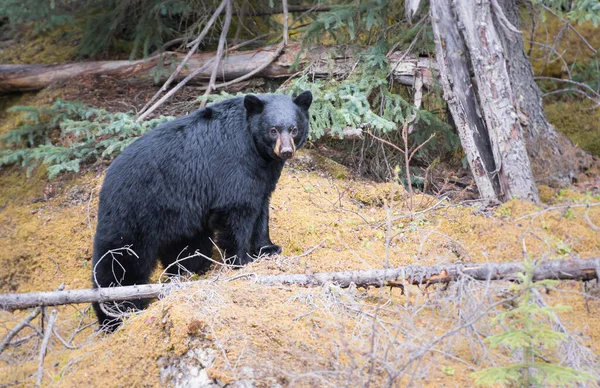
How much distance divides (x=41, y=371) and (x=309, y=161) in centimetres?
463

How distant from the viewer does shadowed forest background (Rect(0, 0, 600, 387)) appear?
411cm

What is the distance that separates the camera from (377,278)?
189 inches

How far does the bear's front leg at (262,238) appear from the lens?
6227mm

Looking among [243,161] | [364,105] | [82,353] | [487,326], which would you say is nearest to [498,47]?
[364,105]

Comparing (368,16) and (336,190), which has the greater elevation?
(368,16)

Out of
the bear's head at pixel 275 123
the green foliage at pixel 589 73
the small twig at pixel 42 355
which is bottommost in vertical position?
the small twig at pixel 42 355

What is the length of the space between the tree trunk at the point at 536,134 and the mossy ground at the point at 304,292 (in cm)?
64

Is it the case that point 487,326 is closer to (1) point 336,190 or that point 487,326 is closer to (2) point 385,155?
(1) point 336,190

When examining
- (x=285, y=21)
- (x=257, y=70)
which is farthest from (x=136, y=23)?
(x=285, y=21)

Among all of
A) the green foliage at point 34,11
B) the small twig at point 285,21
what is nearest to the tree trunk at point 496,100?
the small twig at point 285,21

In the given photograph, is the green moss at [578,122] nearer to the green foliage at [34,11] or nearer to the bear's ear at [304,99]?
the bear's ear at [304,99]

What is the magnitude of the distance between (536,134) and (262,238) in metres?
3.97

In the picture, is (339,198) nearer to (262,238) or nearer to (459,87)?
(262,238)

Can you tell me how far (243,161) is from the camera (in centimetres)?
593
